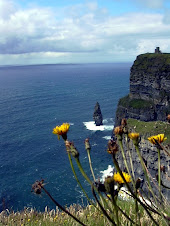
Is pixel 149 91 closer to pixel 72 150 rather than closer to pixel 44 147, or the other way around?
pixel 44 147

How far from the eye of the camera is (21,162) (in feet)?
215

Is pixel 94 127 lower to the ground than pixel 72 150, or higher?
lower

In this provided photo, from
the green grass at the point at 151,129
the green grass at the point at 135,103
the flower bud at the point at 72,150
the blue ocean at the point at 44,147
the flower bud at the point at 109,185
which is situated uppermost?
the flower bud at the point at 72,150

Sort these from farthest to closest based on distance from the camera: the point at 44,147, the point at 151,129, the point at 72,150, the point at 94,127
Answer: the point at 94,127 < the point at 44,147 < the point at 151,129 < the point at 72,150

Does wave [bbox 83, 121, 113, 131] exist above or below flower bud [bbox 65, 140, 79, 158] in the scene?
below

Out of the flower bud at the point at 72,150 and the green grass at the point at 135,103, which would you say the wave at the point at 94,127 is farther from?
the flower bud at the point at 72,150

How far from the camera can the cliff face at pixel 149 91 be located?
86625 millimetres

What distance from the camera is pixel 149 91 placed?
93.5m

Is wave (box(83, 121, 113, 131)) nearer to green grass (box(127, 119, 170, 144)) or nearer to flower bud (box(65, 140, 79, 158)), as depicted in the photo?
green grass (box(127, 119, 170, 144))

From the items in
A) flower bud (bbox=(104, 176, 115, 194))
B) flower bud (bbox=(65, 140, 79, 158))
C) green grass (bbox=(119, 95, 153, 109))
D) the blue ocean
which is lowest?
the blue ocean

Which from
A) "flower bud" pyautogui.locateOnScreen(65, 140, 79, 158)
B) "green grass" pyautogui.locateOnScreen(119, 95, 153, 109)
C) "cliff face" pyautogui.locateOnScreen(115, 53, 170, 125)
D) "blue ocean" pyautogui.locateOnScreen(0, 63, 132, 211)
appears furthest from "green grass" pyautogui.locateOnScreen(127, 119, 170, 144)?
"flower bud" pyautogui.locateOnScreen(65, 140, 79, 158)

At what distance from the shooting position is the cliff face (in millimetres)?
86625

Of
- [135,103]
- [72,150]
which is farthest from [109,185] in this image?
[135,103]

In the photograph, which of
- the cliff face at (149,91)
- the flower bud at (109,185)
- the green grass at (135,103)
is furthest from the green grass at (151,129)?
the flower bud at (109,185)
